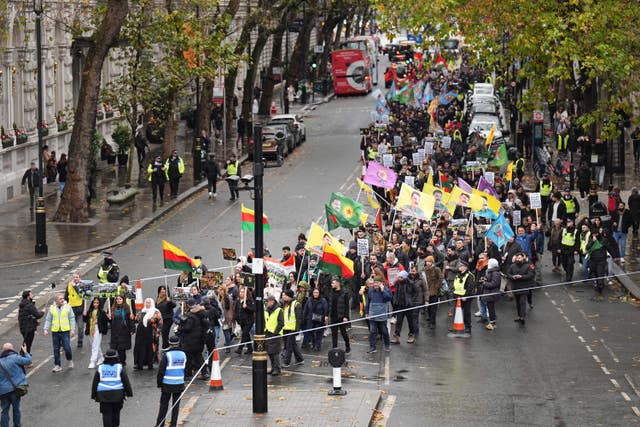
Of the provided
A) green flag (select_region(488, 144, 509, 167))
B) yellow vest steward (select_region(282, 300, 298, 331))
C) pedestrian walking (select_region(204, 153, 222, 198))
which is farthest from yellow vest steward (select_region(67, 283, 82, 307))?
green flag (select_region(488, 144, 509, 167))

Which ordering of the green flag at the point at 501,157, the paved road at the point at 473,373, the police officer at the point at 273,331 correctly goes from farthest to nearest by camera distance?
the green flag at the point at 501,157 → the police officer at the point at 273,331 → the paved road at the point at 473,373

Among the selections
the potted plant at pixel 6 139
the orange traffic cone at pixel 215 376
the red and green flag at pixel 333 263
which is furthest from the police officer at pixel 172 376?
the potted plant at pixel 6 139

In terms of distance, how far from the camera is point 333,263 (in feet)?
87.4

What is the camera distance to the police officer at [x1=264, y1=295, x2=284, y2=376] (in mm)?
23844

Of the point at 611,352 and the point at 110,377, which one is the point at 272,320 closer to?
the point at 110,377

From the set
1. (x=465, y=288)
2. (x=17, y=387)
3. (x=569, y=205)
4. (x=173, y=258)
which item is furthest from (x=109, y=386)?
(x=569, y=205)

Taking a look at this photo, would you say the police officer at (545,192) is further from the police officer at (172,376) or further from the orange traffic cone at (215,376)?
the police officer at (172,376)

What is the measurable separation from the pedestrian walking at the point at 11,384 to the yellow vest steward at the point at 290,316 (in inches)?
218

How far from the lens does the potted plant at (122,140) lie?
52013 millimetres

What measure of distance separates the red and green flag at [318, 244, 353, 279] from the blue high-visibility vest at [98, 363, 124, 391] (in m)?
7.63

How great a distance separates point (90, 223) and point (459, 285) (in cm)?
1603

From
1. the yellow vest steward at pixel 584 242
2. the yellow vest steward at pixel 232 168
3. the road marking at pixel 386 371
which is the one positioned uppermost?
the yellow vest steward at pixel 232 168

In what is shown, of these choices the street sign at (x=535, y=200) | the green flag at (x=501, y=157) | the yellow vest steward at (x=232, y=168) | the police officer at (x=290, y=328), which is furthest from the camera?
the yellow vest steward at (x=232, y=168)

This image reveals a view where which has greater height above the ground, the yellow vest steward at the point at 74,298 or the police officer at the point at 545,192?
the police officer at the point at 545,192
